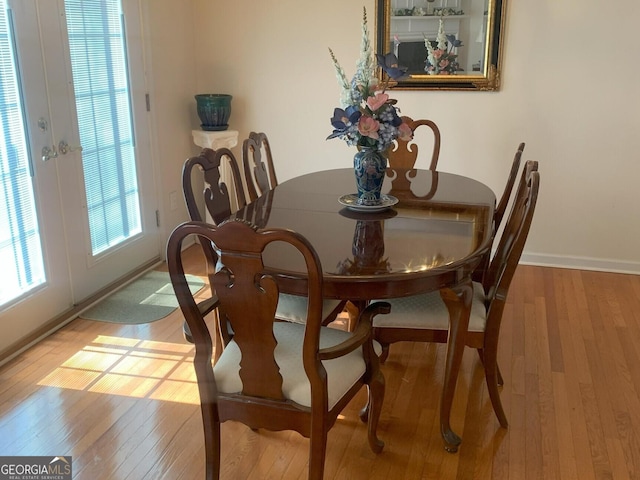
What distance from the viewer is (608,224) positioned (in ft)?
12.8

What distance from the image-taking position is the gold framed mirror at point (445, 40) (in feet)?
12.2

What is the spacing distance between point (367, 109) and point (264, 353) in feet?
3.45

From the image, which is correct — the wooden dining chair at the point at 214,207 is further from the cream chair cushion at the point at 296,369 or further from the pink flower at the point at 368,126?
the pink flower at the point at 368,126

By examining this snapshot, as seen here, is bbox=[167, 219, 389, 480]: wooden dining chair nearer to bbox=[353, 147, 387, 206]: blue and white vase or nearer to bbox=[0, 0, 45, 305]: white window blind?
bbox=[353, 147, 387, 206]: blue and white vase

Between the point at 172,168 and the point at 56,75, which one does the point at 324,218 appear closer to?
the point at 56,75

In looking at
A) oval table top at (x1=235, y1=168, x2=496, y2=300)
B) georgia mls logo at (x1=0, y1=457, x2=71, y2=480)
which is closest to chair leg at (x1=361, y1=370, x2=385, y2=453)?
oval table top at (x1=235, y1=168, x2=496, y2=300)

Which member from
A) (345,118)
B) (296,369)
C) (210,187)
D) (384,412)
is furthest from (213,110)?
(296,369)

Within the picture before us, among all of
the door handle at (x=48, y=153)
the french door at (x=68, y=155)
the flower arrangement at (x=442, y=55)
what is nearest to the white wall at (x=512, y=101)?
the flower arrangement at (x=442, y=55)

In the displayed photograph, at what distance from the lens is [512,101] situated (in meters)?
3.84

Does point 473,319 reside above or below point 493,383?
above

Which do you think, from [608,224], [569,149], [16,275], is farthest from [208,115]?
[608,224]

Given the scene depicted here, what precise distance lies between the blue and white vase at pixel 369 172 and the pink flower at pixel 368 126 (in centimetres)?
11

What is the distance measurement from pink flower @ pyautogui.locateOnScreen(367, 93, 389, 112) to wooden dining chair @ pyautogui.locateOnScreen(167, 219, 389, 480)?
77 centimetres

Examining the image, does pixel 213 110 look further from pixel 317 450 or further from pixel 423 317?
pixel 317 450
